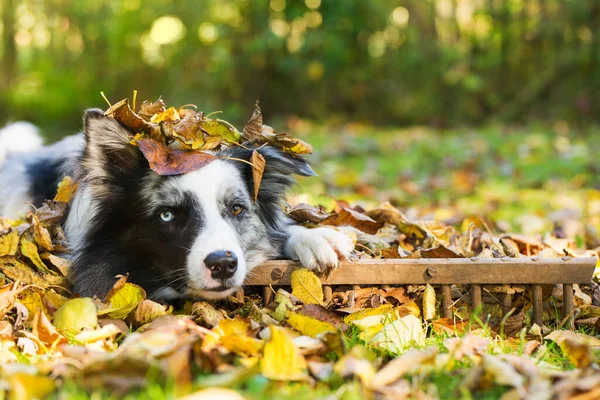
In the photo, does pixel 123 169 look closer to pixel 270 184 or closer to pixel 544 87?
pixel 270 184

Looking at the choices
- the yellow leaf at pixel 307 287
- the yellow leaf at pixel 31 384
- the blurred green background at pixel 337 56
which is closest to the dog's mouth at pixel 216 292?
the yellow leaf at pixel 307 287

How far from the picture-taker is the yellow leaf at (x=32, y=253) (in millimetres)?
3305

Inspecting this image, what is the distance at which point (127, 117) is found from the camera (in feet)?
10.6

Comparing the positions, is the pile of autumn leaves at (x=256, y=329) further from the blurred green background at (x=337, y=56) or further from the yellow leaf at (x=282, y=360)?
the blurred green background at (x=337, y=56)

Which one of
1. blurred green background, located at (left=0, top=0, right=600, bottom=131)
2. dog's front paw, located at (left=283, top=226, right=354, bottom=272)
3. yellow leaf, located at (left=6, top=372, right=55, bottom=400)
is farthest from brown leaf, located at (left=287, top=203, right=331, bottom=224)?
blurred green background, located at (left=0, top=0, right=600, bottom=131)

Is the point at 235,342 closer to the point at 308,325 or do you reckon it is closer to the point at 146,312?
the point at 308,325

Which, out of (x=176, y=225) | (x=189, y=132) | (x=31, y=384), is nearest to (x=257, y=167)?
(x=189, y=132)

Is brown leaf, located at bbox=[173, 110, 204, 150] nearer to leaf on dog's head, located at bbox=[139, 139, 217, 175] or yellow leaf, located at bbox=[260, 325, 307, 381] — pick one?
leaf on dog's head, located at bbox=[139, 139, 217, 175]

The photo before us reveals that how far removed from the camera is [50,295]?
308 centimetres

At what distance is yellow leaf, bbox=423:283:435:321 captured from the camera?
3.15 metres

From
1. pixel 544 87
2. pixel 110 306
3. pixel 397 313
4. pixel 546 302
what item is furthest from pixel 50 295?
pixel 544 87

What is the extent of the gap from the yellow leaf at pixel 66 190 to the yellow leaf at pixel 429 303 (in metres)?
2.03

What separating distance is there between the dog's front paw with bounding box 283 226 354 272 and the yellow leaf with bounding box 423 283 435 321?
0.41 metres

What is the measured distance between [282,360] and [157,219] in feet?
3.65
